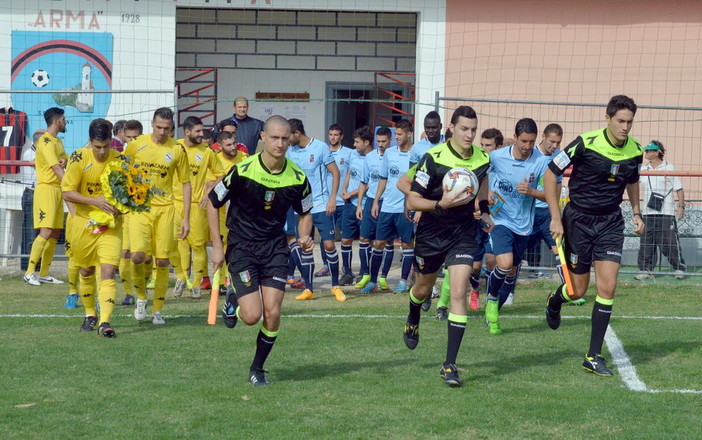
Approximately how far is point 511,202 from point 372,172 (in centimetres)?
345

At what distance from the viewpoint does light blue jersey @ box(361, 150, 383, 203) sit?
44.9 feet

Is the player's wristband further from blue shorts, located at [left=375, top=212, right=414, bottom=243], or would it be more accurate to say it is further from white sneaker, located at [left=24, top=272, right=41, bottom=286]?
white sneaker, located at [left=24, top=272, right=41, bottom=286]

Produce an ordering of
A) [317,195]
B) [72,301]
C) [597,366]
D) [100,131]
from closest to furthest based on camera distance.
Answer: [597,366] < [100,131] < [72,301] < [317,195]

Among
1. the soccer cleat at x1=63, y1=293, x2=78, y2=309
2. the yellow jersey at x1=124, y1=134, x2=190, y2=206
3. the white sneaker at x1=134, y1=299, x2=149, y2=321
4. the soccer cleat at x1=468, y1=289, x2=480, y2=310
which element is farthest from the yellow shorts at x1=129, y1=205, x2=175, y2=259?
the soccer cleat at x1=468, y1=289, x2=480, y2=310

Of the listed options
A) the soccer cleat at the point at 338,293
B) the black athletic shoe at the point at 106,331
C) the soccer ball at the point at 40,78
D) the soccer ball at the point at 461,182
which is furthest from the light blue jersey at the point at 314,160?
the soccer ball at the point at 40,78

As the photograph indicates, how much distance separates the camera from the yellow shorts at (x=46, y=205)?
13.3 metres

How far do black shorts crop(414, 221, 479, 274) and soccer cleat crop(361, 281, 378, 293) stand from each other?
5138 mm

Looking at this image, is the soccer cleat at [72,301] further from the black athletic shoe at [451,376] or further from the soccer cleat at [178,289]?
the black athletic shoe at [451,376]

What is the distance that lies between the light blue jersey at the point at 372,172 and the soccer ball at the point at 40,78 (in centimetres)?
764

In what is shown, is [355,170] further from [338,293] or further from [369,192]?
[338,293]

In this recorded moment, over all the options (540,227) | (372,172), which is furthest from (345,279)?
(540,227)

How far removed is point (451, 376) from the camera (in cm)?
761

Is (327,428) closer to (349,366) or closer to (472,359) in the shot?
(349,366)

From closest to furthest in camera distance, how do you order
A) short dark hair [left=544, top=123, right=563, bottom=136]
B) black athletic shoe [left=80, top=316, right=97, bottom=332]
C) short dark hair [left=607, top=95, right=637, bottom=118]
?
short dark hair [left=607, top=95, right=637, bottom=118] → black athletic shoe [left=80, top=316, right=97, bottom=332] → short dark hair [left=544, top=123, right=563, bottom=136]
